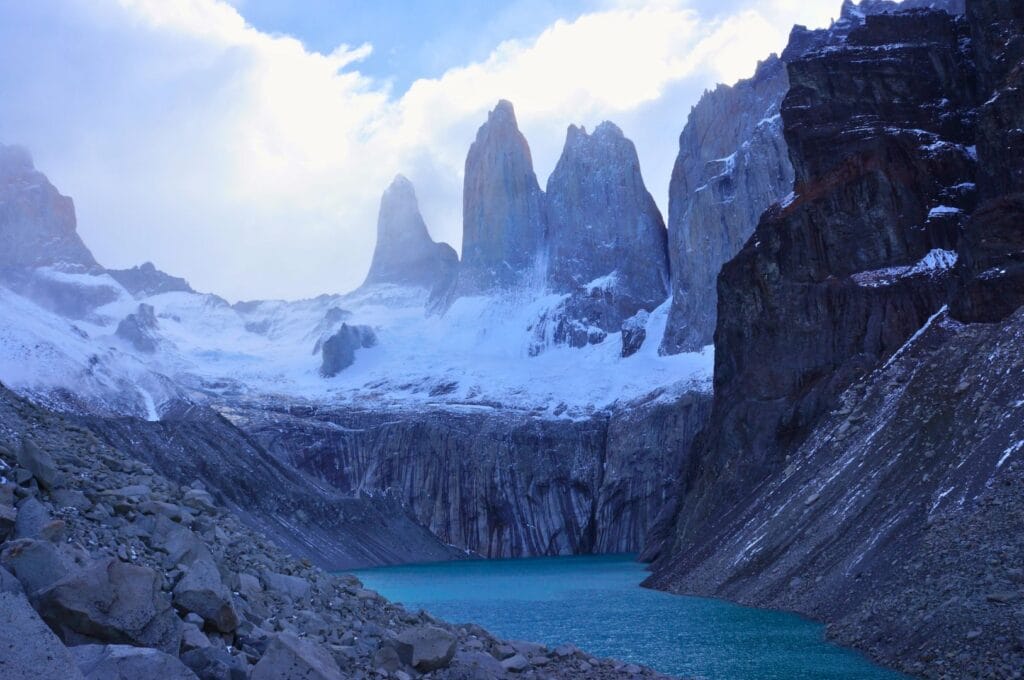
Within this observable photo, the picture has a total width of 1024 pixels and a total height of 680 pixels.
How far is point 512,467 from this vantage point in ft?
470

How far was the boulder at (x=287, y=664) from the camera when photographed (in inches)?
559

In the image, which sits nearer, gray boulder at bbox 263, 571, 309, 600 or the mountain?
gray boulder at bbox 263, 571, 309, 600

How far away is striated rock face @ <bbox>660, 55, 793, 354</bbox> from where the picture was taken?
138m

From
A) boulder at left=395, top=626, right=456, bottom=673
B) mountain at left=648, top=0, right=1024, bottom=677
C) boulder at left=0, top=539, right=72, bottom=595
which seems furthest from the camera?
mountain at left=648, top=0, right=1024, bottom=677

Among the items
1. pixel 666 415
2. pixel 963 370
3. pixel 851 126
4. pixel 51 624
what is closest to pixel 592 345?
pixel 666 415

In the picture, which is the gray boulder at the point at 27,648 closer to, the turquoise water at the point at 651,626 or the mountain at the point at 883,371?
the mountain at the point at 883,371

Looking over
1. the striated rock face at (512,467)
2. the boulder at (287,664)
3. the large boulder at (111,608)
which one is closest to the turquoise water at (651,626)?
the boulder at (287,664)

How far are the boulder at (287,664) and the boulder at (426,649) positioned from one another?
4.59 metres

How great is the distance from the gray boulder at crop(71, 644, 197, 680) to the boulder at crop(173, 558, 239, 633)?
260 cm

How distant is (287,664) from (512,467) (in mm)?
129463

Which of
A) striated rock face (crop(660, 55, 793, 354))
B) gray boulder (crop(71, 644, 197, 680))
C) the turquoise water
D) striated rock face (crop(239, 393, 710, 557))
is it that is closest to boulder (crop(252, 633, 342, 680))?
gray boulder (crop(71, 644, 197, 680))

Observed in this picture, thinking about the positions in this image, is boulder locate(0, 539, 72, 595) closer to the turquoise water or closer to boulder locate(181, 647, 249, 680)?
boulder locate(181, 647, 249, 680)

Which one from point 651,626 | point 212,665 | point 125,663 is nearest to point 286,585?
point 212,665

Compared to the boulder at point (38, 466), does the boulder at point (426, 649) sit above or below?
below
